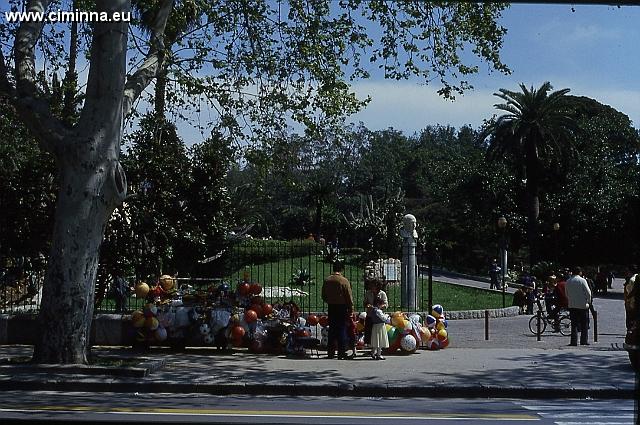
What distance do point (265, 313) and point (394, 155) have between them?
248ft

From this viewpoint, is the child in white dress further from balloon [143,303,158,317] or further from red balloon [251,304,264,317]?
balloon [143,303,158,317]

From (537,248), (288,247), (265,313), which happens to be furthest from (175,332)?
(537,248)

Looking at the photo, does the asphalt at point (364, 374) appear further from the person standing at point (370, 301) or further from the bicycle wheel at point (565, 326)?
the bicycle wheel at point (565, 326)

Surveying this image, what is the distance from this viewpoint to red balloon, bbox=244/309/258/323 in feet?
55.0

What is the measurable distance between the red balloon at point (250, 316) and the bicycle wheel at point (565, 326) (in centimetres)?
943

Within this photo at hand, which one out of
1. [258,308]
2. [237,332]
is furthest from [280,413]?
[258,308]

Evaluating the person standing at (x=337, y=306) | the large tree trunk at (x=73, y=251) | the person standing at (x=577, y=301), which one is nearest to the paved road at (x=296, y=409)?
the large tree trunk at (x=73, y=251)

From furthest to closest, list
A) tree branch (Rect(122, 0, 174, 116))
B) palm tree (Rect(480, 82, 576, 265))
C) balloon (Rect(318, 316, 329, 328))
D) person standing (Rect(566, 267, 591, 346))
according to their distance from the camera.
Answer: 1. palm tree (Rect(480, 82, 576, 265))
2. person standing (Rect(566, 267, 591, 346))
3. balloon (Rect(318, 316, 329, 328))
4. tree branch (Rect(122, 0, 174, 116))

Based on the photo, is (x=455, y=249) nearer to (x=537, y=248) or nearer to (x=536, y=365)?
(x=537, y=248)

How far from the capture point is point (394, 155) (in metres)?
91.6

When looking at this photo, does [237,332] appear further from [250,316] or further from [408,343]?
[408,343]

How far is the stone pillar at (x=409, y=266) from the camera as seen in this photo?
25359 millimetres

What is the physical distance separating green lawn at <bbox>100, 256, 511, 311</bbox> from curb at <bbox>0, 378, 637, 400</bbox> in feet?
21.6

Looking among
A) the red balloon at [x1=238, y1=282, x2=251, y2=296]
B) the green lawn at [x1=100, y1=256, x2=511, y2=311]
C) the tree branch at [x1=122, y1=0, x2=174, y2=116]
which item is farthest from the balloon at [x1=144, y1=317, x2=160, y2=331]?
the tree branch at [x1=122, y1=0, x2=174, y2=116]
